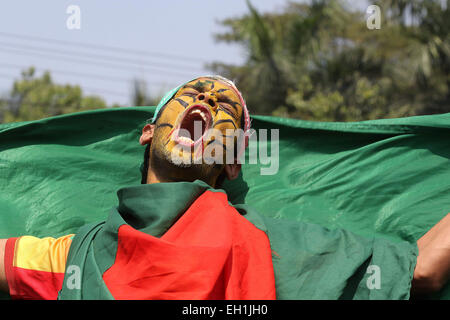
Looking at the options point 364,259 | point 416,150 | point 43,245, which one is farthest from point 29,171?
point 416,150

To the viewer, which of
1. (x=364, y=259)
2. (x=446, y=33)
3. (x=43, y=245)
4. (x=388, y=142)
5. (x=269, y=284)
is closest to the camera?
(x=269, y=284)

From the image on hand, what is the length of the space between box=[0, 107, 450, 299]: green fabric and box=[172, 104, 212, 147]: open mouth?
55cm

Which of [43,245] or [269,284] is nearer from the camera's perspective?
[269,284]

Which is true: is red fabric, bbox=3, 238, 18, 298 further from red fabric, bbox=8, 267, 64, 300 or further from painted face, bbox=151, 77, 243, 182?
painted face, bbox=151, 77, 243, 182

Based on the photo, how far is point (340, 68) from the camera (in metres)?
12.5

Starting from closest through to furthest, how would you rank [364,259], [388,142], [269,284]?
[269,284] < [364,259] < [388,142]

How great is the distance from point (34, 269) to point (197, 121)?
1.13 meters

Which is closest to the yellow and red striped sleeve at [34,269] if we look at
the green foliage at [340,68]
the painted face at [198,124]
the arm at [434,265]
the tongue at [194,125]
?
the painted face at [198,124]

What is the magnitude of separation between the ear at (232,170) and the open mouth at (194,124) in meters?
0.29

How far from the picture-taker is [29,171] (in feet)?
10.8
